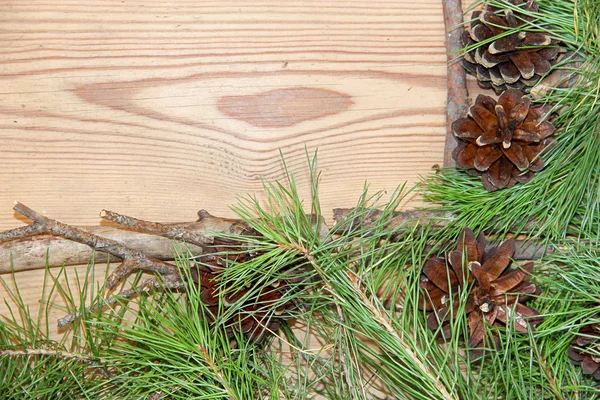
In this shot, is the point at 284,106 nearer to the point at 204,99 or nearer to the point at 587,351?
the point at 204,99

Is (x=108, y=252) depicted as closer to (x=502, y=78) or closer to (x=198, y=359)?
(x=198, y=359)

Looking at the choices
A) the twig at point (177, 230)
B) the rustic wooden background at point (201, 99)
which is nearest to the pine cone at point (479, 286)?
the rustic wooden background at point (201, 99)

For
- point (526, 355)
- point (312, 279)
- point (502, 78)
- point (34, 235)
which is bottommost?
point (526, 355)

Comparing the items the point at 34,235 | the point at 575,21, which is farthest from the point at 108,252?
the point at 575,21

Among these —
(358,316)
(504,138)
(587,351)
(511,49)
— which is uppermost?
(511,49)

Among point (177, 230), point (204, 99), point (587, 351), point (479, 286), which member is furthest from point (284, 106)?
point (587, 351)

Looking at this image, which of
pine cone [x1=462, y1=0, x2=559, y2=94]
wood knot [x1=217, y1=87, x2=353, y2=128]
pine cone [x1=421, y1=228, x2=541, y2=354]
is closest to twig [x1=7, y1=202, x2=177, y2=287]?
wood knot [x1=217, y1=87, x2=353, y2=128]
